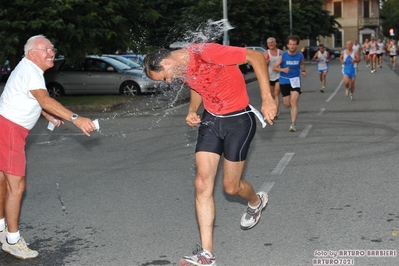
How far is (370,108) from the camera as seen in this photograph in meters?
18.1

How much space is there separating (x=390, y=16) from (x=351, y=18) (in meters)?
23.8

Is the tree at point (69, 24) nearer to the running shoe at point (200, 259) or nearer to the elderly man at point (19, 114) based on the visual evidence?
the elderly man at point (19, 114)

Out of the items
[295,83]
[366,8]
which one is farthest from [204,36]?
[366,8]

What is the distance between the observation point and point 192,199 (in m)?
8.02

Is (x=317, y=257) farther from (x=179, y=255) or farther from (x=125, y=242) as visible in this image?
(x=125, y=242)

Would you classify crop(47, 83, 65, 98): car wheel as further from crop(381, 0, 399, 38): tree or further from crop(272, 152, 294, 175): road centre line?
crop(381, 0, 399, 38): tree

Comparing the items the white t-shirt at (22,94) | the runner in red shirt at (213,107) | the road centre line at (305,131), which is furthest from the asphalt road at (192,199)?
the white t-shirt at (22,94)

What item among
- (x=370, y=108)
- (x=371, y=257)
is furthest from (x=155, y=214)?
(x=370, y=108)

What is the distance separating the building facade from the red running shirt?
98494mm

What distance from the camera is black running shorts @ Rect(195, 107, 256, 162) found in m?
5.76

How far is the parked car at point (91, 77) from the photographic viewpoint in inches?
965

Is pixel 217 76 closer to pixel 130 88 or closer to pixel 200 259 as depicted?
pixel 200 259

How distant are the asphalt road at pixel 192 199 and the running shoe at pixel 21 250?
74mm

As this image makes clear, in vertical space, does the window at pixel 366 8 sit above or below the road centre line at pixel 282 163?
below
